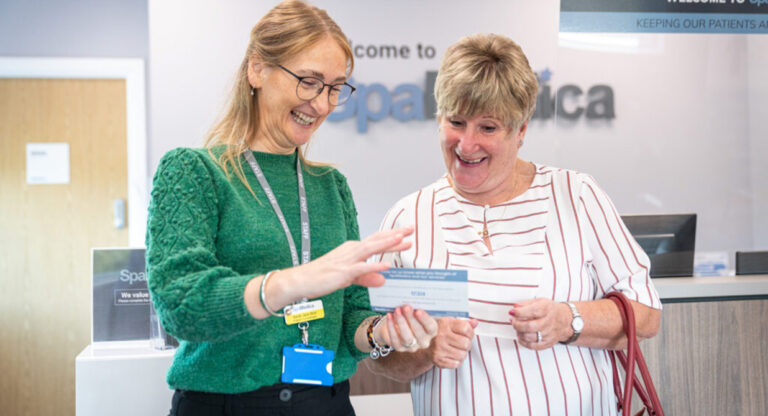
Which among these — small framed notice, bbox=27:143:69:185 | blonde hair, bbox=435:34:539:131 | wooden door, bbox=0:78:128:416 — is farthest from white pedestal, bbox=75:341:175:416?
small framed notice, bbox=27:143:69:185

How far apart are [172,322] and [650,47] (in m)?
2.33

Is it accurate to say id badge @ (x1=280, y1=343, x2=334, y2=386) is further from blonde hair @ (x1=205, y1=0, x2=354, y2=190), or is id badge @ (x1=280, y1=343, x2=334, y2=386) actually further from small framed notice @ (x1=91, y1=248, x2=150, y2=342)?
small framed notice @ (x1=91, y1=248, x2=150, y2=342)

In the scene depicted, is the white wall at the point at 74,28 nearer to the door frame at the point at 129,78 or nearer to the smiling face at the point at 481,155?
the door frame at the point at 129,78

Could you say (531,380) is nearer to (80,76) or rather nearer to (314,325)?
(314,325)

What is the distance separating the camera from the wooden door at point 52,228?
469 cm

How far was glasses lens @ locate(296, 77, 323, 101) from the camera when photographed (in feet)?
4.58

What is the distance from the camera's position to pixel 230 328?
1.14 metres

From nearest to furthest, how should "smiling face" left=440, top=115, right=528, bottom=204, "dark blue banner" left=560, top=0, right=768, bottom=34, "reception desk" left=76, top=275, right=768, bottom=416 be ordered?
1. "smiling face" left=440, top=115, right=528, bottom=204
2. "reception desk" left=76, top=275, right=768, bottom=416
3. "dark blue banner" left=560, top=0, right=768, bottom=34

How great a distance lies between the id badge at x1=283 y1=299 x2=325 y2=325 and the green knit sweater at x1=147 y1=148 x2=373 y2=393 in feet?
0.17

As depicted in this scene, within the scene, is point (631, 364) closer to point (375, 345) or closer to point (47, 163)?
point (375, 345)

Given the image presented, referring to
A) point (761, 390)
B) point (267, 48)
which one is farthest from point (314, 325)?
point (761, 390)

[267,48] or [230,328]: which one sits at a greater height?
[267,48]

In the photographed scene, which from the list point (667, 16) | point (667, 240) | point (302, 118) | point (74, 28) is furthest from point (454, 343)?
point (74, 28)

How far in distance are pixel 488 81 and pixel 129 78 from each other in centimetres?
406
